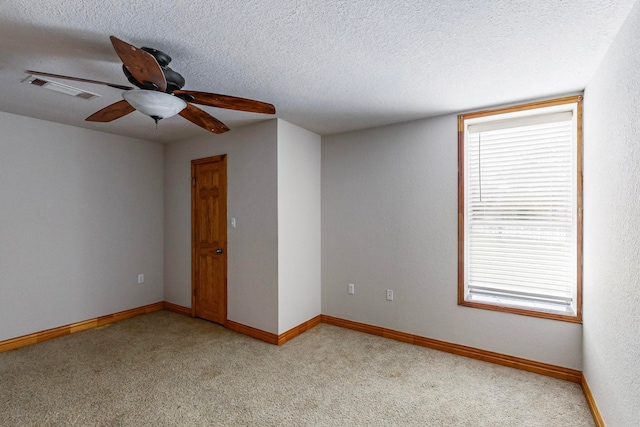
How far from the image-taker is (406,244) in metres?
3.40

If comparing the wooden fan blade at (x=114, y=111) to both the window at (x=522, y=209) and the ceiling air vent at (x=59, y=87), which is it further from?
the window at (x=522, y=209)

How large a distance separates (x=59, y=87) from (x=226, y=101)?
154 cm

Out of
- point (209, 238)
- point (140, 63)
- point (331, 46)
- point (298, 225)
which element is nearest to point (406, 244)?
point (298, 225)

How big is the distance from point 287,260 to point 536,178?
2496mm

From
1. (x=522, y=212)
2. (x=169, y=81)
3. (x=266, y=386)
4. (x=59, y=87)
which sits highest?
(x=59, y=87)

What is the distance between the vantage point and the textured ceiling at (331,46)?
61.4 inches

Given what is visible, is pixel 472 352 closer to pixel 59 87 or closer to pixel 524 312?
pixel 524 312

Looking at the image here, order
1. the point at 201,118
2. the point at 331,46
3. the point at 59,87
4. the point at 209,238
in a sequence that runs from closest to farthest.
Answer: the point at 331,46
the point at 201,118
the point at 59,87
the point at 209,238

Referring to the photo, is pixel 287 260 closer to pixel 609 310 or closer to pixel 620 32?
pixel 609 310

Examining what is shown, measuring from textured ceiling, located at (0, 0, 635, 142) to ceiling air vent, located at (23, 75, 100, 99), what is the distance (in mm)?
87

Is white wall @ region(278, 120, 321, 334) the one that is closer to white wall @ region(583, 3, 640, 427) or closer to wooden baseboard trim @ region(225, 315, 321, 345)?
wooden baseboard trim @ region(225, 315, 321, 345)

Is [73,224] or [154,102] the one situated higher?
[154,102]

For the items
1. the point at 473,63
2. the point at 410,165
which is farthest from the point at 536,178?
the point at 473,63

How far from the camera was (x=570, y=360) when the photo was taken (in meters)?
2.63
